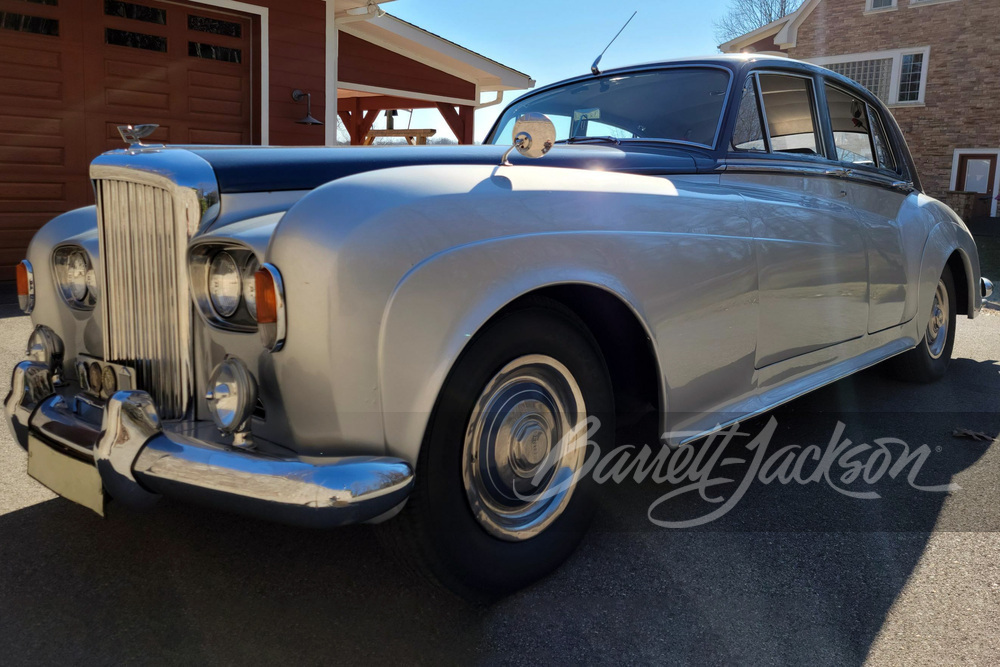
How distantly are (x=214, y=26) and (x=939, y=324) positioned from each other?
7.96 metres

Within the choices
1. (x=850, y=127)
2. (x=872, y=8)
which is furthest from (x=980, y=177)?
(x=850, y=127)

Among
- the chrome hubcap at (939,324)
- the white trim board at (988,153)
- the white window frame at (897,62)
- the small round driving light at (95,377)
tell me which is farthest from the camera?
the white window frame at (897,62)

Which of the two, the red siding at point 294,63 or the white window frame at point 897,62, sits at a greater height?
the white window frame at point 897,62

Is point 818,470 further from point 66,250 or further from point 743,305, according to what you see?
point 66,250

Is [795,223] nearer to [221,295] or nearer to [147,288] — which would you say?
[221,295]

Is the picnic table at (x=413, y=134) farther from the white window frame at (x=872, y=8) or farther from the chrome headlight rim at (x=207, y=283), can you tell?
the white window frame at (x=872, y=8)

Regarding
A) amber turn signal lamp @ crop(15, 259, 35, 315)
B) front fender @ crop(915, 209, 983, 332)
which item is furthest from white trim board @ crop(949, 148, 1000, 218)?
amber turn signal lamp @ crop(15, 259, 35, 315)

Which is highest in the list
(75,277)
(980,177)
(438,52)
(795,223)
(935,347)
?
(438,52)

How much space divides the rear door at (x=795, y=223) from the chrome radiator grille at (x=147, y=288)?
6.19ft

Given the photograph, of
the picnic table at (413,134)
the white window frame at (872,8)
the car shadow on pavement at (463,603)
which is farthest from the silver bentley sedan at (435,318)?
the white window frame at (872,8)

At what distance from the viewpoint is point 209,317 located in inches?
79.3

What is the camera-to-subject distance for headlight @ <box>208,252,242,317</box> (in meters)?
1.98

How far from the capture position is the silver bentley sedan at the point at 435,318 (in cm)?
177

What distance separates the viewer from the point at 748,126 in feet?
10.3
